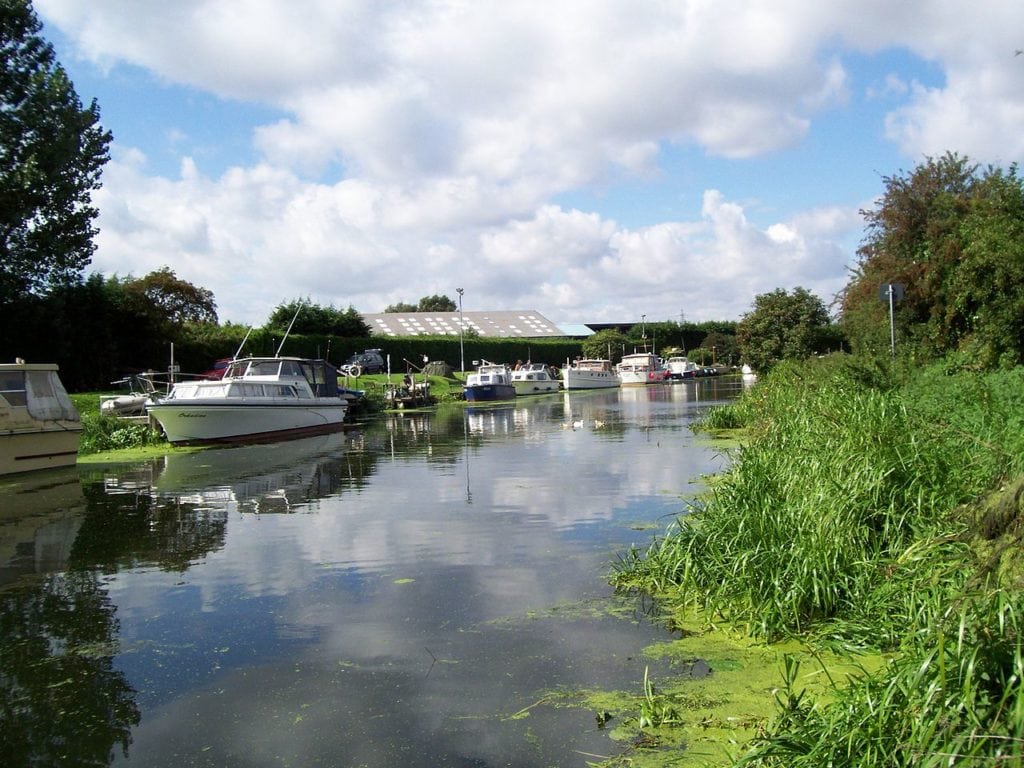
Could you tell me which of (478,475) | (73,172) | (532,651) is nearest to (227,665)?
(532,651)

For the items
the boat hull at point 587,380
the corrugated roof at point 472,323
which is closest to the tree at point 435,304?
the corrugated roof at point 472,323

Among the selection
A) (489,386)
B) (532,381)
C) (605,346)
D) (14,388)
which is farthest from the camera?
(605,346)

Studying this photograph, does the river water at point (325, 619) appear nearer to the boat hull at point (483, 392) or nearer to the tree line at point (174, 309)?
the tree line at point (174, 309)

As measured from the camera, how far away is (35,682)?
21.2 feet

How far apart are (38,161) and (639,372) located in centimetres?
4667

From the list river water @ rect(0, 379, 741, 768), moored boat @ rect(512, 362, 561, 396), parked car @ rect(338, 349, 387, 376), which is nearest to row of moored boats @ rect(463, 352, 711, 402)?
moored boat @ rect(512, 362, 561, 396)

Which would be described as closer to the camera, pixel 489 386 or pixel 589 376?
pixel 489 386

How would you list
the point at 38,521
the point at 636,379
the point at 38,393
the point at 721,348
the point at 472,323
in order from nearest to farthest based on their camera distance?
1. the point at 38,521
2. the point at 38,393
3. the point at 636,379
4. the point at 472,323
5. the point at 721,348

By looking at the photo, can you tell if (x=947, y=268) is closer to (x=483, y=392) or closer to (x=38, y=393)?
(x=38, y=393)

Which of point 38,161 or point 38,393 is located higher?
point 38,161

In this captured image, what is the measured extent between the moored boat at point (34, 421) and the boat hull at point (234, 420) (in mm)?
3955

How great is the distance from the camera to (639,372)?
226 feet

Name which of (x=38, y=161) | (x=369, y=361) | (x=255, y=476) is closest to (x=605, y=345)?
(x=369, y=361)

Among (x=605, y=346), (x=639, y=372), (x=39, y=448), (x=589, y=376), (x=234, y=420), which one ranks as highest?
(x=605, y=346)
